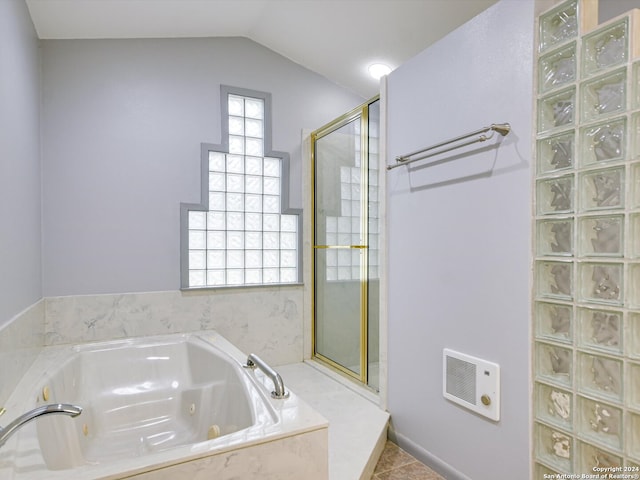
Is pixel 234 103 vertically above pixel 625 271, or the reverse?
pixel 234 103

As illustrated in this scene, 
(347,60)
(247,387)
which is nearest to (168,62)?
(347,60)

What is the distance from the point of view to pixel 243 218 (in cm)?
304

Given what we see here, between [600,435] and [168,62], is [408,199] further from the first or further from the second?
[168,62]

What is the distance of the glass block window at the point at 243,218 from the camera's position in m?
2.92

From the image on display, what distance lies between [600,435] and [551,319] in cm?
37

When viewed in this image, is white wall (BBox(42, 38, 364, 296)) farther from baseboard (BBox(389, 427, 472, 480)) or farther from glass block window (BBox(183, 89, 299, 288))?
baseboard (BBox(389, 427, 472, 480))

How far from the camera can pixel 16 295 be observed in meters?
1.81

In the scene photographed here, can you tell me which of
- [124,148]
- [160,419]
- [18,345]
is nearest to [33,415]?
[18,345]

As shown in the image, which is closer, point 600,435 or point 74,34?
point 600,435

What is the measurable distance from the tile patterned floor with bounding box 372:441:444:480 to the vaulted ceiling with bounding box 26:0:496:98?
2330 mm

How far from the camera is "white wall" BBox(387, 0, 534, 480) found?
149 cm

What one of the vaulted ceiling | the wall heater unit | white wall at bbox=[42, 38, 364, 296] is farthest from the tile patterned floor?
the vaulted ceiling

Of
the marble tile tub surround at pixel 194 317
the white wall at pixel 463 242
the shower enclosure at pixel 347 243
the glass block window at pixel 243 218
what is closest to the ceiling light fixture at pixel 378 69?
the shower enclosure at pixel 347 243

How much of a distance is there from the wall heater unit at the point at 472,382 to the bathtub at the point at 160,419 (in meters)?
0.68
